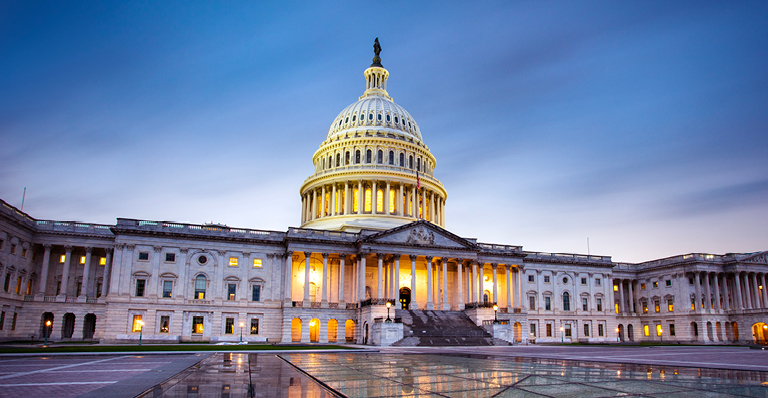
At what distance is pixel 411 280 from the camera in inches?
2842

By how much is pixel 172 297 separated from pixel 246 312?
9123 mm

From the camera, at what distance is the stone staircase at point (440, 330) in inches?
2244

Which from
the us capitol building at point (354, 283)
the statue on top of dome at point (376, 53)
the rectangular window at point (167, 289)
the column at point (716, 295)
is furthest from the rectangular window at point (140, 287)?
the column at point (716, 295)

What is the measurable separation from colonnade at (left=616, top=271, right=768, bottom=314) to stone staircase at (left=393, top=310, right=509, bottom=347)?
42447 mm

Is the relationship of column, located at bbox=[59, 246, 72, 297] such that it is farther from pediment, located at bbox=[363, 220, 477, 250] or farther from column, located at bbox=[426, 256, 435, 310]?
column, located at bbox=[426, 256, 435, 310]

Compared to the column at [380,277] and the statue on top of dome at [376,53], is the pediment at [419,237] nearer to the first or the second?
the column at [380,277]

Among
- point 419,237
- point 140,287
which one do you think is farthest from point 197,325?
point 419,237

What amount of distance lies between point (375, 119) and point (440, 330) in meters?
50.5

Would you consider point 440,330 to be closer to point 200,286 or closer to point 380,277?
point 380,277

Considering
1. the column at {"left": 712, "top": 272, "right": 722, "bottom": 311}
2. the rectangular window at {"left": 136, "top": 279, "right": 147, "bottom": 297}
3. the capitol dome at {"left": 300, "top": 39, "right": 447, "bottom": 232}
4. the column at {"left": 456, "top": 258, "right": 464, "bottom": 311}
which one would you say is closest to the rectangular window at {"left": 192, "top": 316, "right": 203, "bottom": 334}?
the rectangular window at {"left": 136, "top": 279, "right": 147, "bottom": 297}

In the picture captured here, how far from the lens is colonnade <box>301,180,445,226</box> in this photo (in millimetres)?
89938

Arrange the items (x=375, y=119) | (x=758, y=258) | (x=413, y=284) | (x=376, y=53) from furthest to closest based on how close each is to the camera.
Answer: (x=376, y=53)
(x=375, y=119)
(x=758, y=258)
(x=413, y=284)

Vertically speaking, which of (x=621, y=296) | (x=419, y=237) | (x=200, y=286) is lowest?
(x=200, y=286)

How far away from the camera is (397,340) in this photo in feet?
185
